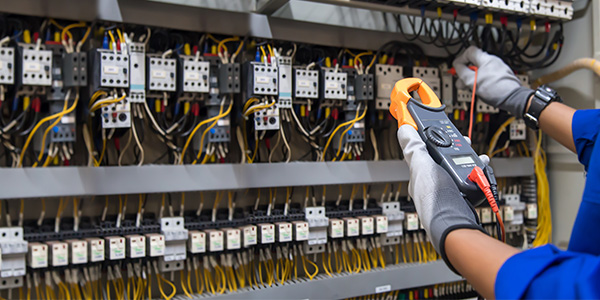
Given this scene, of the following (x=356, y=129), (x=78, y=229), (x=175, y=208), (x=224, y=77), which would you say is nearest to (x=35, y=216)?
(x=78, y=229)

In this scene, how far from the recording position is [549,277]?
659 mm

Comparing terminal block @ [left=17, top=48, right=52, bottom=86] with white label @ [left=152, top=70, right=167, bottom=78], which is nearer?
terminal block @ [left=17, top=48, right=52, bottom=86]

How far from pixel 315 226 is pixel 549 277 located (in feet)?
4.71

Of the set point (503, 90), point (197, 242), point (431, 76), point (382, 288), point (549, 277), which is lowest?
point (382, 288)

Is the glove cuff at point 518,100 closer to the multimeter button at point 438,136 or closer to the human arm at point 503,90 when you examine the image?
the human arm at point 503,90

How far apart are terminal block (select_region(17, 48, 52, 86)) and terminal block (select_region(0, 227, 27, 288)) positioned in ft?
1.79

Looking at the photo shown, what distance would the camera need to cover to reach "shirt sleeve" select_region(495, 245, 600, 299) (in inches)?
24.9

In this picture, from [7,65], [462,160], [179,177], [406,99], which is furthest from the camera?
[179,177]

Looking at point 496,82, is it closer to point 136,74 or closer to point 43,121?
point 136,74

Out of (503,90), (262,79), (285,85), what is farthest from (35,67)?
(503,90)

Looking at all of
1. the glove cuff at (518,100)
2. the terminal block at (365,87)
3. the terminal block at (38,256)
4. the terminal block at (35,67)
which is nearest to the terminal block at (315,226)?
the terminal block at (365,87)

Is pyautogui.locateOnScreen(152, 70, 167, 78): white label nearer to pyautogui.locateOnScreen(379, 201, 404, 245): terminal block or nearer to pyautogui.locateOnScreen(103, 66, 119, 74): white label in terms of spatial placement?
pyautogui.locateOnScreen(103, 66, 119, 74): white label

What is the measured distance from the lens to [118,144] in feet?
6.19

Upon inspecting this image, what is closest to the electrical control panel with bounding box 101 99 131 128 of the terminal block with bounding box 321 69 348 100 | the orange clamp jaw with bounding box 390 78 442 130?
the terminal block with bounding box 321 69 348 100
